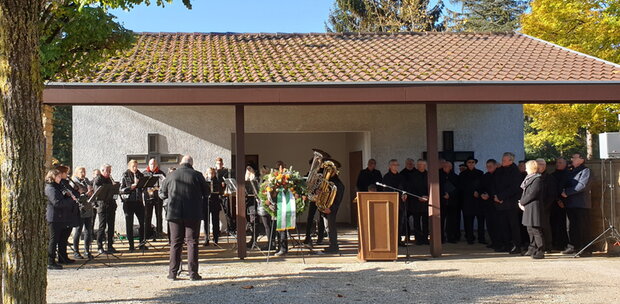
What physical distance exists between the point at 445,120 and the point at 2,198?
12582 mm

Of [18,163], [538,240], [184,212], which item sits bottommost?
[538,240]

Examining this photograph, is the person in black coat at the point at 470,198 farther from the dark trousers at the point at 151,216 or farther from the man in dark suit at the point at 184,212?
the dark trousers at the point at 151,216

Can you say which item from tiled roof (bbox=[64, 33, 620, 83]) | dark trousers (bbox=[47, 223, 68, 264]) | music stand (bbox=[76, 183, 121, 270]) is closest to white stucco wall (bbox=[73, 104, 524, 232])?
tiled roof (bbox=[64, 33, 620, 83])

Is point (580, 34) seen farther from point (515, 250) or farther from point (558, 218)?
point (515, 250)

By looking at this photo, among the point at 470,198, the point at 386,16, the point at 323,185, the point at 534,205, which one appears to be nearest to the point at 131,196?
the point at 323,185

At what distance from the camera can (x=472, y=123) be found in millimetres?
16469

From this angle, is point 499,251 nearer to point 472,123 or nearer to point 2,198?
point 472,123

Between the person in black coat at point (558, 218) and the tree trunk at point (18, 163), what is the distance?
31.0 feet

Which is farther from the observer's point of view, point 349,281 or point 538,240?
point 538,240

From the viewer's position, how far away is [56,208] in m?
10.4

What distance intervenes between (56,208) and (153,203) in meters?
3.13

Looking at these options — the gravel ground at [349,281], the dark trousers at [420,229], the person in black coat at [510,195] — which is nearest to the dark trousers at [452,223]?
the dark trousers at [420,229]

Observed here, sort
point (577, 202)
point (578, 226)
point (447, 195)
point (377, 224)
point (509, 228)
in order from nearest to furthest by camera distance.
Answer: point (377, 224) → point (577, 202) → point (578, 226) → point (509, 228) → point (447, 195)

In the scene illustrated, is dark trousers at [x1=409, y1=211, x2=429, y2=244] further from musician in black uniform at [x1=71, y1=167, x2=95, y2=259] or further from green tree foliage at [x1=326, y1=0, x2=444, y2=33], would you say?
green tree foliage at [x1=326, y1=0, x2=444, y2=33]
